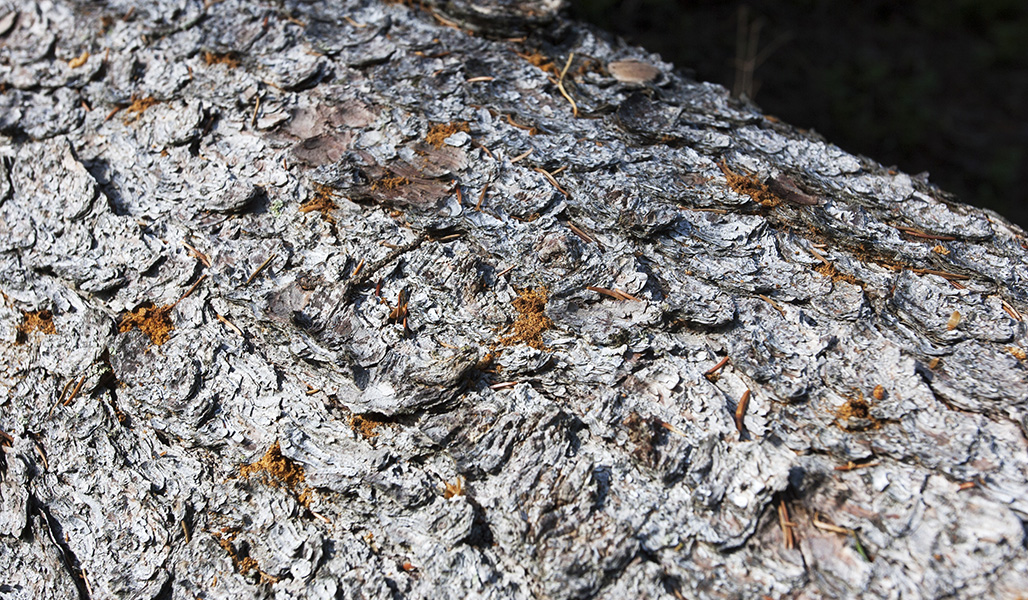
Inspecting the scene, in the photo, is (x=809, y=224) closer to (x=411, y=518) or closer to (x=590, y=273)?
(x=590, y=273)

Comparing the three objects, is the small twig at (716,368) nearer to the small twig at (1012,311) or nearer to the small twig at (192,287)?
the small twig at (1012,311)

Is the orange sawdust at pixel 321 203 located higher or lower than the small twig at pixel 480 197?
lower

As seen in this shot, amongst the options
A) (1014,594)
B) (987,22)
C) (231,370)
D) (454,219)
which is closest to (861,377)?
(1014,594)

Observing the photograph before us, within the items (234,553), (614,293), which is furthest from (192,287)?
(614,293)

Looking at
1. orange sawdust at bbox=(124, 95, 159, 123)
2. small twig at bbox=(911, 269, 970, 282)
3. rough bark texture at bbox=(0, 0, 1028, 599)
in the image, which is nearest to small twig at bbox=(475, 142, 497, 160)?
rough bark texture at bbox=(0, 0, 1028, 599)

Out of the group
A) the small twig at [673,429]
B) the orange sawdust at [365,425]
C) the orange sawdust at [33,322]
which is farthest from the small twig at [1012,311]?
the orange sawdust at [33,322]

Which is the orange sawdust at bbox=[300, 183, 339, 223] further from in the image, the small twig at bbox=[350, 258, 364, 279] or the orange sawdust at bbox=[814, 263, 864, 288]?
the orange sawdust at bbox=[814, 263, 864, 288]
